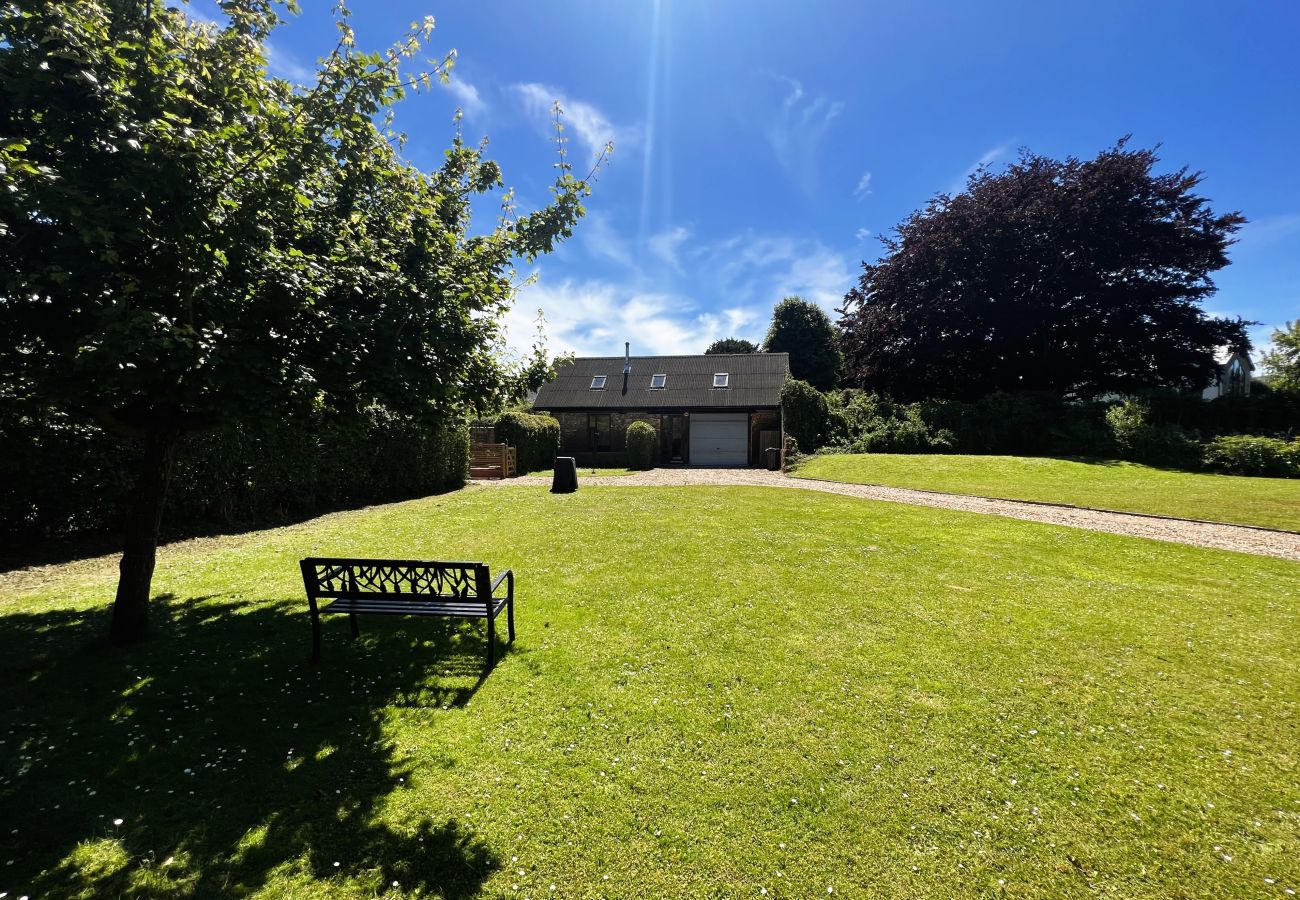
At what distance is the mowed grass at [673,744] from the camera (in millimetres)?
2645

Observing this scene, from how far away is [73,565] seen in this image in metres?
7.84

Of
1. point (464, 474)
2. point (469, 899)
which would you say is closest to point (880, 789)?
point (469, 899)

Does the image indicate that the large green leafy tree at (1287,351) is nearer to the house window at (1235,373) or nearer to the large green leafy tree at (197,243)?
the house window at (1235,373)

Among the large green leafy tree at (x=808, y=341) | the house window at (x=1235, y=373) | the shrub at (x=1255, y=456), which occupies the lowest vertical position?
the shrub at (x=1255, y=456)

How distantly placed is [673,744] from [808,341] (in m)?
49.7

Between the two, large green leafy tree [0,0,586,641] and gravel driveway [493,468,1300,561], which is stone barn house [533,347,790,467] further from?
large green leafy tree [0,0,586,641]

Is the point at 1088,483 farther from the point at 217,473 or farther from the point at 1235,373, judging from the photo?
the point at 1235,373

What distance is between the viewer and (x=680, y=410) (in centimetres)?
2920

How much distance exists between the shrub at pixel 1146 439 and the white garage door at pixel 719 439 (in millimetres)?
15795

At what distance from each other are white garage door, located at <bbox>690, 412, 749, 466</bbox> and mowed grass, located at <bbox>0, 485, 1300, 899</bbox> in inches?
862

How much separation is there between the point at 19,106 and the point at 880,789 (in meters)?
7.06

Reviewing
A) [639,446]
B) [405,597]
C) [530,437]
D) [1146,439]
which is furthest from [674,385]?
[405,597]

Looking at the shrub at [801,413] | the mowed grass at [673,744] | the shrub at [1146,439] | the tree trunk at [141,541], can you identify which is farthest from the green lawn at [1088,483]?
the tree trunk at [141,541]

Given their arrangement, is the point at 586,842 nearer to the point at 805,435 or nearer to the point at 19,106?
the point at 19,106
